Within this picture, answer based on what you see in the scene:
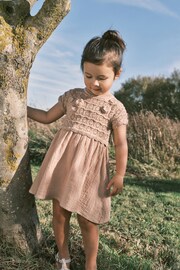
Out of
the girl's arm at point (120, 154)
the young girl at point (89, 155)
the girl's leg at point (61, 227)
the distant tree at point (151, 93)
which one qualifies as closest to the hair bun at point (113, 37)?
the young girl at point (89, 155)

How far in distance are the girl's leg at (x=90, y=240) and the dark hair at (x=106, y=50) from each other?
1.06 meters

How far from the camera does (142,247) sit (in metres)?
3.97

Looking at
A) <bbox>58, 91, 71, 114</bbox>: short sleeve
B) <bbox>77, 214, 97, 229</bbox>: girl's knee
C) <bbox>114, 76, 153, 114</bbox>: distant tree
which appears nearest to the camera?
<bbox>77, 214, 97, 229</bbox>: girl's knee

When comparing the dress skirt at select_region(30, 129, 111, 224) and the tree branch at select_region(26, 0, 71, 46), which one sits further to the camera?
the tree branch at select_region(26, 0, 71, 46)

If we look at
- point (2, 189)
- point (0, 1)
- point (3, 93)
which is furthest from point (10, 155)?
point (0, 1)

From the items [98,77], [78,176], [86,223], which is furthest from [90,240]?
[98,77]

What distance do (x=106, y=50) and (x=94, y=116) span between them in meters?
0.45

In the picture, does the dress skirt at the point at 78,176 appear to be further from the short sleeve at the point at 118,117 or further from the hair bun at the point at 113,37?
the hair bun at the point at 113,37

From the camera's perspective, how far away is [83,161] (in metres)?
2.78

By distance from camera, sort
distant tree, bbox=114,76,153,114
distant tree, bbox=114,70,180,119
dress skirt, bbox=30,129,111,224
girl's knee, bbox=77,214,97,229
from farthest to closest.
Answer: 1. distant tree, bbox=114,76,153,114
2. distant tree, bbox=114,70,180,119
3. girl's knee, bbox=77,214,97,229
4. dress skirt, bbox=30,129,111,224

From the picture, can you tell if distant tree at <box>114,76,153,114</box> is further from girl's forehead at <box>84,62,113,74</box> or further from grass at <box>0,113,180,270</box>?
girl's forehead at <box>84,62,113,74</box>

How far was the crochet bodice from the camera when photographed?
286cm

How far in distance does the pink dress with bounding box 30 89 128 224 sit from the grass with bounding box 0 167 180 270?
50 cm

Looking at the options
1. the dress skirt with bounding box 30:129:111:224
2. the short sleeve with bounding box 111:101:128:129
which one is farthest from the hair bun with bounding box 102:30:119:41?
the dress skirt with bounding box 30:129:111:224
